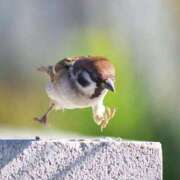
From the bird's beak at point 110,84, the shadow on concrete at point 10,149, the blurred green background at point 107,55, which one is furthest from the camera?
the blurred green background at point 107,55

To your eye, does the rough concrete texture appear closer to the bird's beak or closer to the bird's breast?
the bird's beak

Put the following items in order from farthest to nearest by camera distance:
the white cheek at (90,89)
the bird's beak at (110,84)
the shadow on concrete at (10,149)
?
the white cheek at (90,89)
the bird's beak at (110,84)
the shadow on concrete at (10,149)

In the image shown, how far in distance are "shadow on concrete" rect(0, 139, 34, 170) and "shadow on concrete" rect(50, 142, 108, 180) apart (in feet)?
0.46

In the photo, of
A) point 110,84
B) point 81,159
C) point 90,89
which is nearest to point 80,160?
point 81,159

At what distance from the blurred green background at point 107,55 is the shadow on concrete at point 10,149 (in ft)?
14.4

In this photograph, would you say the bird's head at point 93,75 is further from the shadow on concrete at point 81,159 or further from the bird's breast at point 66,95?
the shadow on concrete at point 81,159

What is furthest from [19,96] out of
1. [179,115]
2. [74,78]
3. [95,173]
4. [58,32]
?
[95,173]

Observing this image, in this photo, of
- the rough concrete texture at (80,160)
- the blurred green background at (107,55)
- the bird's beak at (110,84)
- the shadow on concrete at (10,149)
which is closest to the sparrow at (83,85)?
the bird's beak at (110,84)

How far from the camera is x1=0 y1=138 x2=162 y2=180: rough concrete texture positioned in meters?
2.97

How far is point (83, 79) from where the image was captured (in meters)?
3.75

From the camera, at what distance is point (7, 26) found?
10539mm

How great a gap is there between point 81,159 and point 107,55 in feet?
19.4

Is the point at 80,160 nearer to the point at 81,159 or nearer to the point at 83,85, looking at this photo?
the point at 81,159

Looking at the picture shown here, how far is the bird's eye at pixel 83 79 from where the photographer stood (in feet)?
12.2
